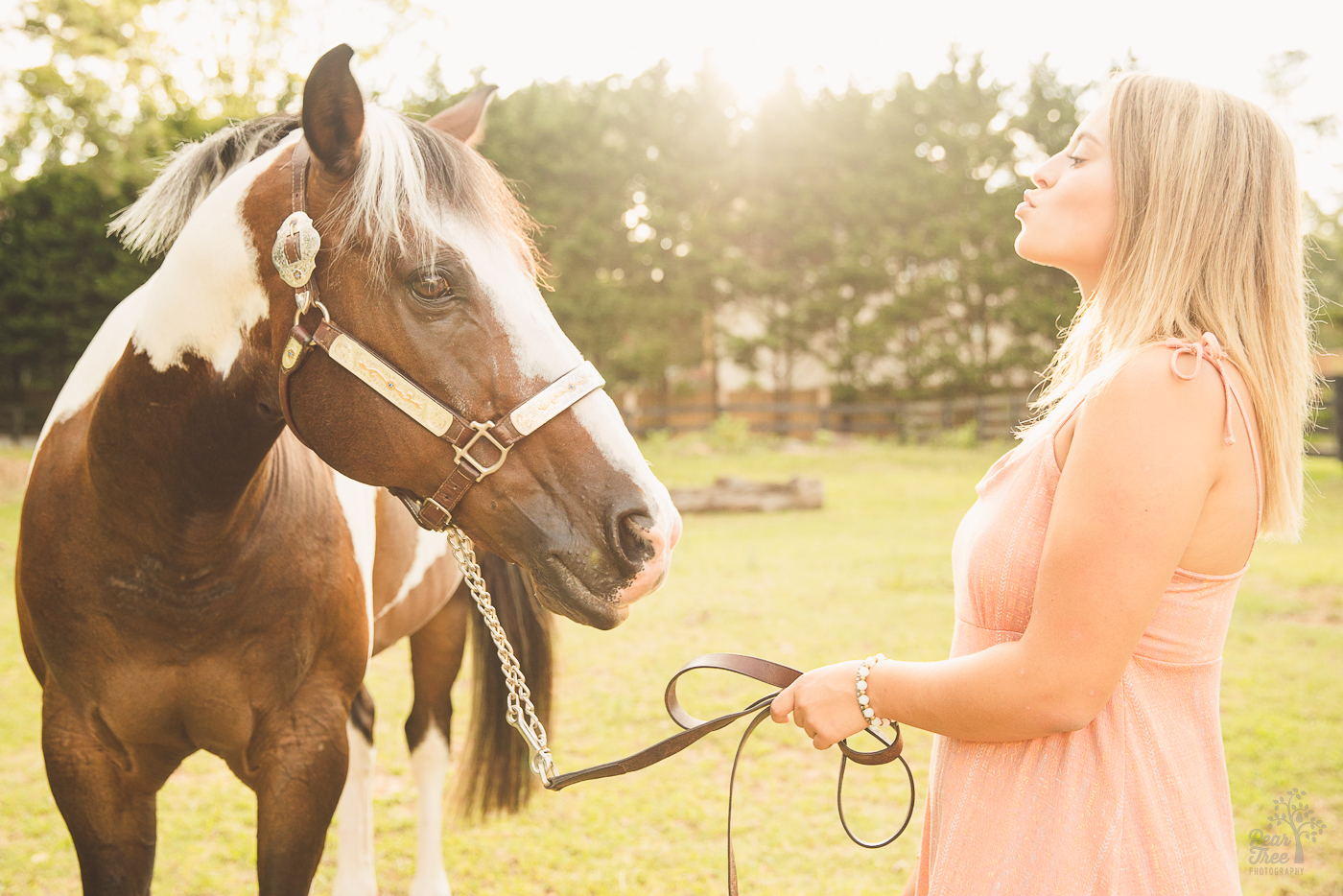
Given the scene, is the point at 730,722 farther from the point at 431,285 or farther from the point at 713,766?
the point at 713,766

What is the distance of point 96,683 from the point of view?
70.6 inches

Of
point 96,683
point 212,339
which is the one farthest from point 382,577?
point 212,339

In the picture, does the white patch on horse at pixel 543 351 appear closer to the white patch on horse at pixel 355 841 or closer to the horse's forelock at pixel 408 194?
the horse's forelock at pixel 408 194

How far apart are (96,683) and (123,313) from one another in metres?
0.91

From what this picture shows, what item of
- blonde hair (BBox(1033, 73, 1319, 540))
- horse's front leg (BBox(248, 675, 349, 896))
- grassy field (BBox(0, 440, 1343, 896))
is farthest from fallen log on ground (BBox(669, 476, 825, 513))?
blonde hair (BBox(1033, 73, 1319, 540))

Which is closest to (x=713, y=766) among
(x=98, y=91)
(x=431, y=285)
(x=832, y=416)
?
(x=431, y=285)

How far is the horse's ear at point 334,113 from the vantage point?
4.54 feet

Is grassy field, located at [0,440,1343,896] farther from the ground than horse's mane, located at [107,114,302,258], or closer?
closer

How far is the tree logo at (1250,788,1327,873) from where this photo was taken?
3.27 metres

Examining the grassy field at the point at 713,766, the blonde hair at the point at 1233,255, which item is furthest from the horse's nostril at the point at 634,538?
the grassy field at the point at 713,766

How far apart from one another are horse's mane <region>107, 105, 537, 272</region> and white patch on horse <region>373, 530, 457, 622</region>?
1242mm

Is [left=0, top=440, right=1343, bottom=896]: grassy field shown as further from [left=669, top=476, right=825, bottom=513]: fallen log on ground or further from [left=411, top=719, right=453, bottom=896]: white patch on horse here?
[left=669, top=476, right=825, bottom=513]: fallen log on ground

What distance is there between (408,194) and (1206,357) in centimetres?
124

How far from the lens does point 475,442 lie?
4.71ft
